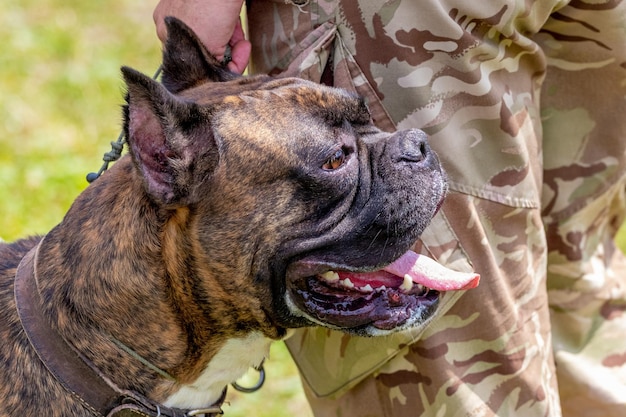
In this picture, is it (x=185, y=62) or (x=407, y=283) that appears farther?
(x=185, y=62)

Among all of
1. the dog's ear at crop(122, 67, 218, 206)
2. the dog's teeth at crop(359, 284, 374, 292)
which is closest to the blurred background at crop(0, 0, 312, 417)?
the dog's teeth at crop(359, 284, 374, 292)

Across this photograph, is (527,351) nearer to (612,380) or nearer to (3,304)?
(612,380)

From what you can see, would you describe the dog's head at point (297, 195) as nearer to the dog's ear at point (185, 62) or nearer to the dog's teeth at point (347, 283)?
the dog's teeth at point (347, 283)

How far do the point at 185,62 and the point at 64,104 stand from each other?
401cm

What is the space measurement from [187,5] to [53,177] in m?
3.17

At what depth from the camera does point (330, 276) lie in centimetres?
312

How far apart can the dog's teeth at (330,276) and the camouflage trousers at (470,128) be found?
0.31 m

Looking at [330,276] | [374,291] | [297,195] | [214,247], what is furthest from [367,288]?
[214,247]

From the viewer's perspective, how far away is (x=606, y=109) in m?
3.71

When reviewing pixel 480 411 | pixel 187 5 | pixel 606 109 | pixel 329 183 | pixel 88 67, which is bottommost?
pixel 88 67

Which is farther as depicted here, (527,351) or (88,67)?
(88,67)

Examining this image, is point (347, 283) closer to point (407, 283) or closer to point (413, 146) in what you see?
point (407, 283)

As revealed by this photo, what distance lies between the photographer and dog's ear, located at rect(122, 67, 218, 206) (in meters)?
2.74

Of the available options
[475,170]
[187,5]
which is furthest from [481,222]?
[187,5]
